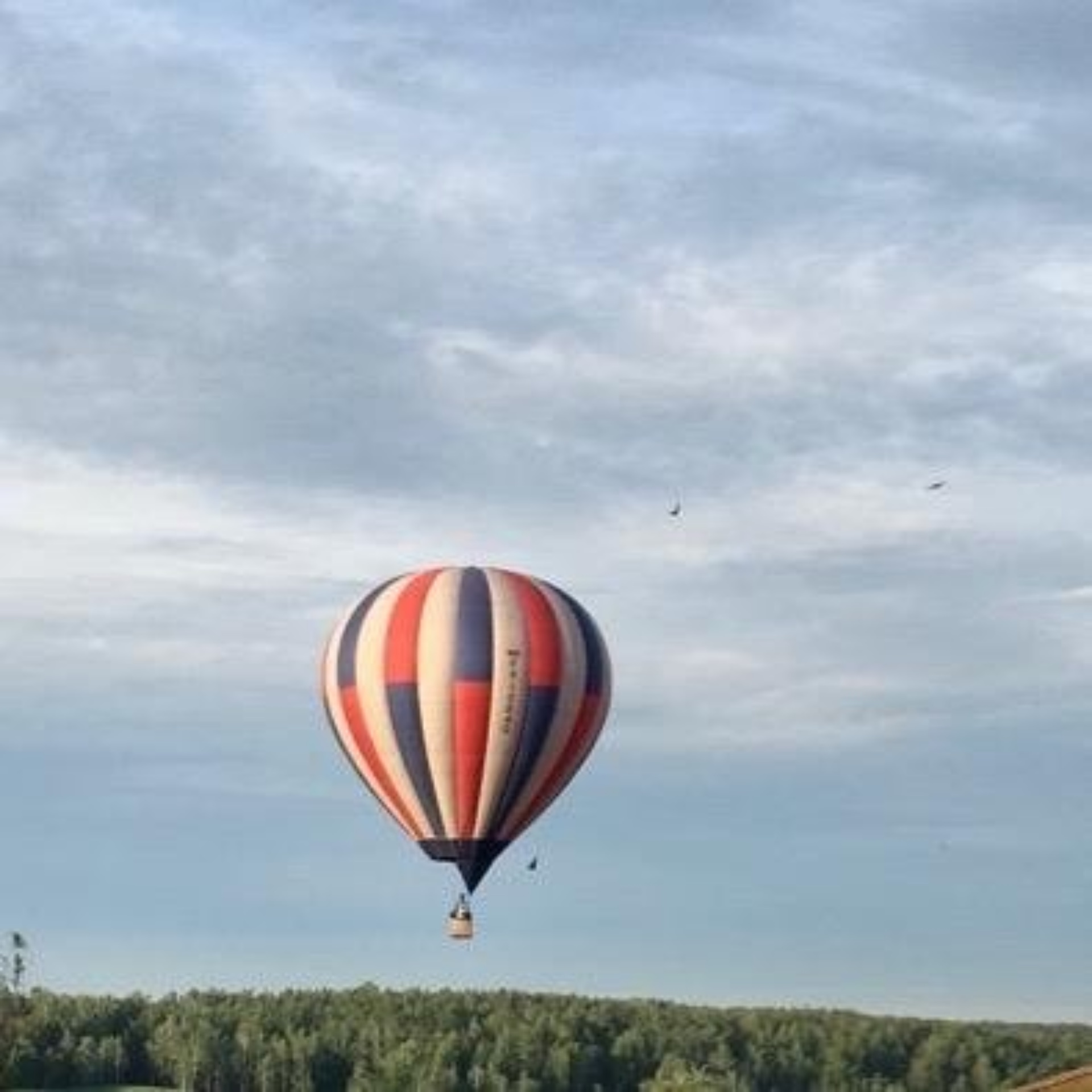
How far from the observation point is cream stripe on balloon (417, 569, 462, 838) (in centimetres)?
6294

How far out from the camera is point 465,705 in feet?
206

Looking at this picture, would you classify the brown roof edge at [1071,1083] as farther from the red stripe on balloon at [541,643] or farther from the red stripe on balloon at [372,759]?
the red stripe on balloon at [372,759]

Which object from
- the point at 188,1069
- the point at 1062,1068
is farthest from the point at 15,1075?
the point at 1062,1068

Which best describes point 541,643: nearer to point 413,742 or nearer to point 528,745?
point 528,745

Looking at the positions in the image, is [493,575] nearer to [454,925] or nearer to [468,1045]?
[454,925]

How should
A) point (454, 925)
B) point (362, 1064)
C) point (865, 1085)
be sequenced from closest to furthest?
1. point (454, 925)
2. point (362, 1064)
3. point (865, 1085)

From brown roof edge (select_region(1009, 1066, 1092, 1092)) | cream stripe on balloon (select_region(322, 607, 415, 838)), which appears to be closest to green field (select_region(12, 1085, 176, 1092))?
cream stripe on balloon (select_region(322, 607, 415, 838))

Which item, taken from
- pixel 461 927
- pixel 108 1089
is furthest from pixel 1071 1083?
pixel 108 1089

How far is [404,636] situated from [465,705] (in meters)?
2.70

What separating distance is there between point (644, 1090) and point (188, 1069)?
235 ft

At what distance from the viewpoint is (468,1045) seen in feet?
638

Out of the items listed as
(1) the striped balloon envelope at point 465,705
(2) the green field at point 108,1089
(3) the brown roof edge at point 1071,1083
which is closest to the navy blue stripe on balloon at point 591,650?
(1) the striped balloon envelope at point 465,705

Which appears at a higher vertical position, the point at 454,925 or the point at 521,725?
the point at 521,725

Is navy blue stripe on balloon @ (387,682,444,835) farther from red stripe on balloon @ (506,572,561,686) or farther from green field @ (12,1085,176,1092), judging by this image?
green field @ (12,1085,176,1092)
